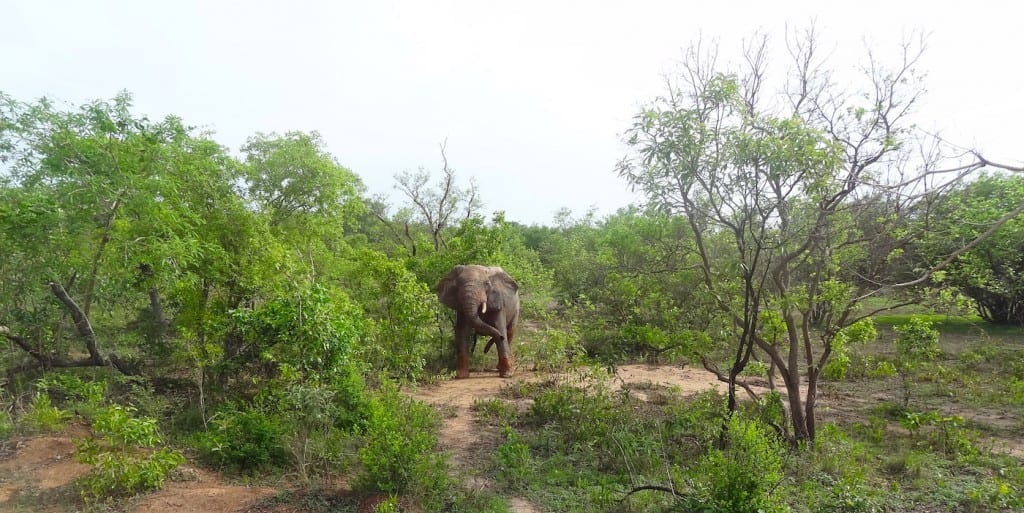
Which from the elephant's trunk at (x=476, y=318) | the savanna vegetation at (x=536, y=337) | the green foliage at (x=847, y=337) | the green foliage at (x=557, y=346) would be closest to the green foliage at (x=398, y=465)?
the savanna vegetation at (x=536, y=337)

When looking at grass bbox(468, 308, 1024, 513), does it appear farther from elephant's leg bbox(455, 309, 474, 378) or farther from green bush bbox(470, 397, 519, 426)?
elephant's leg bbox(455, 309, 474, 378)

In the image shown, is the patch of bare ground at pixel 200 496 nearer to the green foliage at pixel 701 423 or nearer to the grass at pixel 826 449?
the grass at pixel 826 449

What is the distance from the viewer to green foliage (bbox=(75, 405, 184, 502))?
5270 mm

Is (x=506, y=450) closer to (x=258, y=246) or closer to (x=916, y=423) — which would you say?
(x=258, y=246)

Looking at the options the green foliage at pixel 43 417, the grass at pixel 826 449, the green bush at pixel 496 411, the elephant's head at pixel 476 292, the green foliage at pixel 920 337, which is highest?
the elephant's head at pixel 476 292

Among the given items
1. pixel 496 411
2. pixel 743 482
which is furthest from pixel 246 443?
pixel 743 482

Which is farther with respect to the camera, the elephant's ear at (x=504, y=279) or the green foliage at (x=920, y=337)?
the elephant's ear at (x=504, y=279)

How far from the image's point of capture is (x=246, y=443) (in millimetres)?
6289

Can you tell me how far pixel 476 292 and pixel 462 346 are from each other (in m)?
1.20

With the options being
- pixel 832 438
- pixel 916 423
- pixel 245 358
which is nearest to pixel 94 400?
pixel 245 358

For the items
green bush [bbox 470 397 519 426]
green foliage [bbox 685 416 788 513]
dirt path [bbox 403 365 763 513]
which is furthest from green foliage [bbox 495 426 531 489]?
green foliage [bbox 685 416 788 513]

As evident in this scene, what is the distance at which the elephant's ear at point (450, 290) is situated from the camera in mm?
11797

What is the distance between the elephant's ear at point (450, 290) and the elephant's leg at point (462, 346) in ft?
1.19

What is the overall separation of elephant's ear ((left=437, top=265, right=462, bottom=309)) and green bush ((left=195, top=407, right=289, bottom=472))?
5470mm
